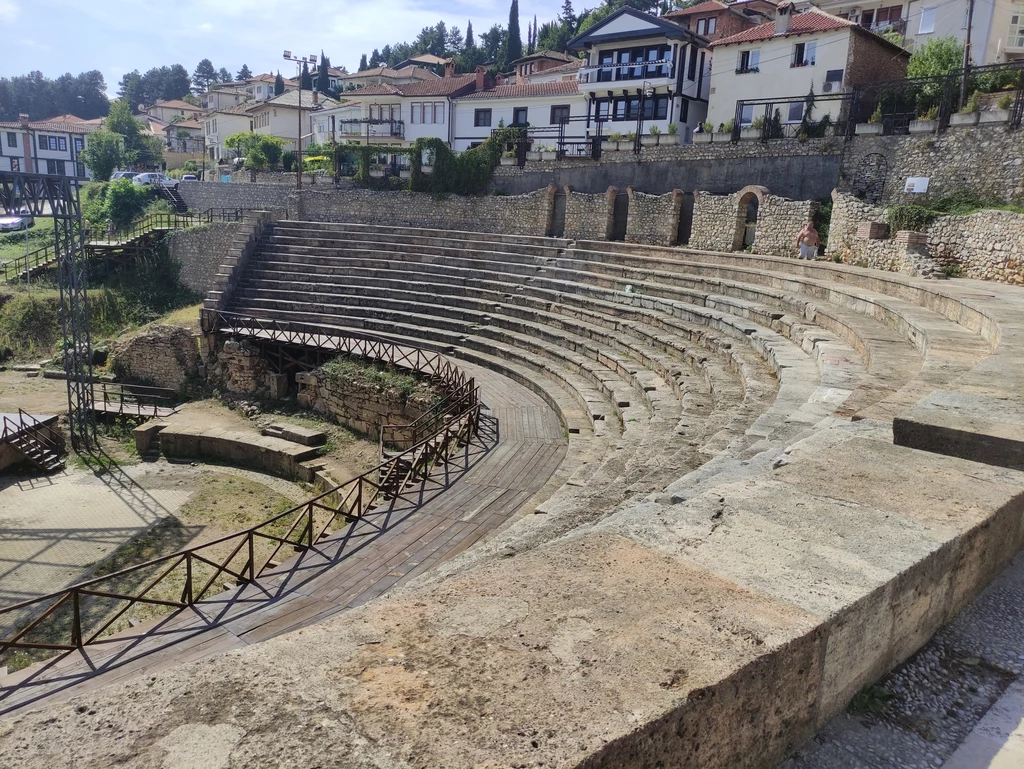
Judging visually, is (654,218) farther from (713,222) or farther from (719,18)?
(719,18)

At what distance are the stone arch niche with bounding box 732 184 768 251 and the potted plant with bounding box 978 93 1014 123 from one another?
530 cm

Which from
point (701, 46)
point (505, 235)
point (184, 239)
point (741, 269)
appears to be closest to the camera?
point (741, 269)

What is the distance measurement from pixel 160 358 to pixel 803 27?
2459 centimetres

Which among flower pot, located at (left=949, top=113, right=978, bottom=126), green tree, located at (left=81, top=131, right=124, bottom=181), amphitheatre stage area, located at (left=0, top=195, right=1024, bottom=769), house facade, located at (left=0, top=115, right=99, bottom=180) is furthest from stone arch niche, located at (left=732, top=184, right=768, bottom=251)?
green tree, located at (left=81, top=131, right=124, bottom=181)

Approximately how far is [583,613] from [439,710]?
2.37 ft

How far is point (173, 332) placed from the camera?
23.2 metres

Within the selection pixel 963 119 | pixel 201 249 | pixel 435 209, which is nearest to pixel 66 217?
pixel 201 249

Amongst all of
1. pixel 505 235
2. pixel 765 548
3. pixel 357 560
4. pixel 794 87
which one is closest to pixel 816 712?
pixel 765 548

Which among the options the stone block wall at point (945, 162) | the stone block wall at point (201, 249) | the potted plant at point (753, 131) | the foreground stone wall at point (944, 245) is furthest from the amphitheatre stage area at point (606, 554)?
the stone block wall at point (201, 249)

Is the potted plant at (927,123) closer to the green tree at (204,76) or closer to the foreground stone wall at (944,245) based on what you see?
the foreground stone wall at (944,245)

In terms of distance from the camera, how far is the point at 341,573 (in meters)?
8.20

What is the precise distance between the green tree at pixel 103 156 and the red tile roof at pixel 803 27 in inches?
1695

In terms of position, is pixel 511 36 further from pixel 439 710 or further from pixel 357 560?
pixel 439 710

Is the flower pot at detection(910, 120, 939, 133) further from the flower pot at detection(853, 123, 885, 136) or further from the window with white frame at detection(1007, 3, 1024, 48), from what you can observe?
the window with white frame at detection(1007, 3, 1024, 48)
